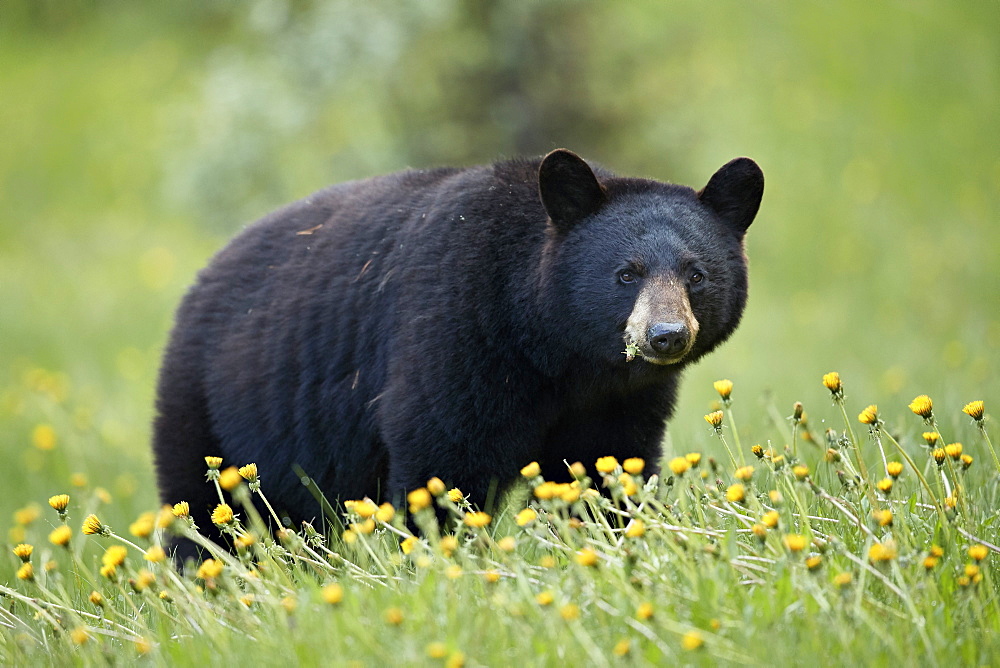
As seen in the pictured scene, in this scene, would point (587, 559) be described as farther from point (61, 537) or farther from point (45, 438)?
point (45, 438)

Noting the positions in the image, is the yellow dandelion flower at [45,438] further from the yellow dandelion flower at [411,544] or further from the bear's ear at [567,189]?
the yellow dandelion flower at [411,544]

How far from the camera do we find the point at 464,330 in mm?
3898

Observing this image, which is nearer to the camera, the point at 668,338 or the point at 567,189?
the point at 668,338

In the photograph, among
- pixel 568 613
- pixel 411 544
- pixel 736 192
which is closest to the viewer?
pixel 568 613

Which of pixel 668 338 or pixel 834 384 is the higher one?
pixel 668 338

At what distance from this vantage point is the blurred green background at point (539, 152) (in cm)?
941

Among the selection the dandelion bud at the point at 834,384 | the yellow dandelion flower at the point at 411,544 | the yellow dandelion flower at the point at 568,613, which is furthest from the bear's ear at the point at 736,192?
the yellow dandelion flower at the point at 568,613

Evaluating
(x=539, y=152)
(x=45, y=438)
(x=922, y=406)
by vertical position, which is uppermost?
(x=539, y=152)

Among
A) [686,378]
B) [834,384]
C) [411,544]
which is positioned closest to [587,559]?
[411,544]

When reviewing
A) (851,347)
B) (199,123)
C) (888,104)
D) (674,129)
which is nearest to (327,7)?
(199,123)

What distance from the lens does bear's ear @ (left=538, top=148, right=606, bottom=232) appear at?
3.90 metres

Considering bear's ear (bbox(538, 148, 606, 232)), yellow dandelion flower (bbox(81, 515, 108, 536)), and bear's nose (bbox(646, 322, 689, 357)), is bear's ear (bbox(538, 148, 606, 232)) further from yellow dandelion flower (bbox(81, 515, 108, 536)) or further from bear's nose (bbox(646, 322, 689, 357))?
yellow dandelion flower (bbox(81, 515, 108, 536))

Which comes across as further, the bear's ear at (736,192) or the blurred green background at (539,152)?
the blurred green background at (539,152)

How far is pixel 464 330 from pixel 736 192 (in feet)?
4.13
